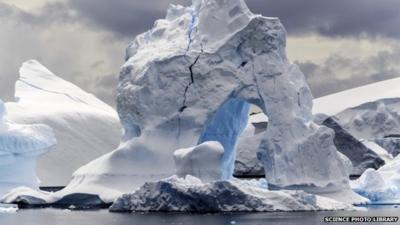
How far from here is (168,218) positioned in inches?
845

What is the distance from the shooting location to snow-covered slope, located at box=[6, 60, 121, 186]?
46.0m

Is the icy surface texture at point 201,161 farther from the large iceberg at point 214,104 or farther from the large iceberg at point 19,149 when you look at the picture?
the large iceberg at point 19,149

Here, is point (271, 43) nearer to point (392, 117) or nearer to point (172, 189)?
point (172, 189)

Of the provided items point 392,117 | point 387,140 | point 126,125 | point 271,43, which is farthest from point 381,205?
point 392,117

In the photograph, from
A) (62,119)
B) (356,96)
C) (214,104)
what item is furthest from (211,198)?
(356,96)

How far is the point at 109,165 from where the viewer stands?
26953 millimetres

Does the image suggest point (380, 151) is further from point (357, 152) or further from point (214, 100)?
point (214, 100)

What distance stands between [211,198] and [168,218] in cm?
157

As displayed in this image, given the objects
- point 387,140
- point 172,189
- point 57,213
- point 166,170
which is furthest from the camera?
point 387,140

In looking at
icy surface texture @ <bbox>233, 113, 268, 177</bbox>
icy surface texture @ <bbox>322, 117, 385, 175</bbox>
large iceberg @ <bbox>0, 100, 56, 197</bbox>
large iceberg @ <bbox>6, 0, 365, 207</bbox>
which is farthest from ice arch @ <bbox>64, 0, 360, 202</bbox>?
icy surface texture @ <bbox>233, 113, 268, 177</bbox>

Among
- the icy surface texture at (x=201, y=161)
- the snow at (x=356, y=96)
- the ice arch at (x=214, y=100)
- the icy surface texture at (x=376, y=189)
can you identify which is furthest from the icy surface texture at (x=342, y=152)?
the icy surface texture at (x=201, y=161)

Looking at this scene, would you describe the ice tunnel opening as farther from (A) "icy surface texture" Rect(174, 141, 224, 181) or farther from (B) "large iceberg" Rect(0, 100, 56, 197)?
(B) "large iceberg" Rect(0, 100, 56, 197)

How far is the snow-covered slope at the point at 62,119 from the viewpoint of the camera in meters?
46.0

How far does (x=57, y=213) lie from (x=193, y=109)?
16.5ft
